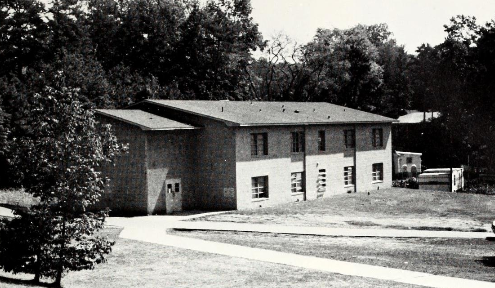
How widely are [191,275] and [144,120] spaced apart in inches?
783

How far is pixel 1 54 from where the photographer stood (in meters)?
55.0

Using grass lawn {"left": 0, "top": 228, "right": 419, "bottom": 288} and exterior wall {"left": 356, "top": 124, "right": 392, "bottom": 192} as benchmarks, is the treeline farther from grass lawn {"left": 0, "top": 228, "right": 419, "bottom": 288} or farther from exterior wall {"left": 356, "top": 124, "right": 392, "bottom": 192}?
grass lawn {"left": 0, "top": 228, "right": 419, "bottom": 288}

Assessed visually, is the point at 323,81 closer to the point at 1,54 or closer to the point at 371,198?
the point at 371,198

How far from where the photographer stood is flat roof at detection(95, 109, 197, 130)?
39125mm

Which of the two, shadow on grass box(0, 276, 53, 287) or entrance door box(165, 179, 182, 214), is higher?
entrance door box(165, 179, 182, 214)

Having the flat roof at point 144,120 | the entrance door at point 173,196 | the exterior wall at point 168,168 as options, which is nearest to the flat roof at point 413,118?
the exterior wall at point 168,168

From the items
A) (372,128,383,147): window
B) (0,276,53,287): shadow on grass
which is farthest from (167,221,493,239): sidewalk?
(372,128,383,147): window

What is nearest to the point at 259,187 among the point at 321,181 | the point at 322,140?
the point at 321,181

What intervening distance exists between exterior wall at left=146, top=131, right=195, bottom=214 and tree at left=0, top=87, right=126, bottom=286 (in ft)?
67.0

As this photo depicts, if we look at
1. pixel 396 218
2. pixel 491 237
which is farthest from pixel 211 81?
pixel 491 237

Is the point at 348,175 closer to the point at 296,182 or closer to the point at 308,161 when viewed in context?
the point at 308,161

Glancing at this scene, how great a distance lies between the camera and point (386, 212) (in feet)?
141

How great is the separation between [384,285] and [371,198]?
98.2 ft

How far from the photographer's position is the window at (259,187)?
4325cm
